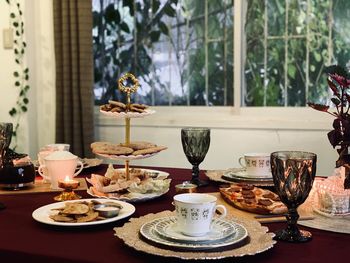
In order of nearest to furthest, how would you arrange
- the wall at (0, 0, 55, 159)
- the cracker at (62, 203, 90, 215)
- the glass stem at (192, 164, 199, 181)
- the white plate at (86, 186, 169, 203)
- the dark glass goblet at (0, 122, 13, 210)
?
1. the cracker at (62, 203, 90, 215)
2. the white plate at (86, 186, 169, 203)
3. the dark glass goblet at (0, 122, 13, 210)
4. the glass stem at (192, 164, 199, 181)
5. the wall at (0, 0, 55, 159)

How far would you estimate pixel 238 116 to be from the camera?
281 cm

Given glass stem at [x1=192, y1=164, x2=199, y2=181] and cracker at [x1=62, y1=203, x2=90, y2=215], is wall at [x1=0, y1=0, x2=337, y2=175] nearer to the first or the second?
glass stem at [x1=192, y1=164, x2=199, y2=181]

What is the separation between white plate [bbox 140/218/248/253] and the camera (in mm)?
894

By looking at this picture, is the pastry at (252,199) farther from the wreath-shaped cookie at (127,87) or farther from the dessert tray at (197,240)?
the wreath-shaped cookie at (127,87)

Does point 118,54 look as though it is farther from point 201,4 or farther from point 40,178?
point 40,178

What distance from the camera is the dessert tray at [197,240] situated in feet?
2.87

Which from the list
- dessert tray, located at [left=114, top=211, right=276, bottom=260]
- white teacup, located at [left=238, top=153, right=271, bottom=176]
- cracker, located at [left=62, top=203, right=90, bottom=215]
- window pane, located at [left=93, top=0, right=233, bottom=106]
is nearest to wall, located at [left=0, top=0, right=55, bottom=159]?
window pane, located at [left=93, top=0, right=233, bottom=106]

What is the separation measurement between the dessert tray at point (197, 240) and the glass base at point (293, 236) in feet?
0.10

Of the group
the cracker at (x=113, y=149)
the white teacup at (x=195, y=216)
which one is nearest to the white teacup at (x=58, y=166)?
the cracker at (x=113, y=149)

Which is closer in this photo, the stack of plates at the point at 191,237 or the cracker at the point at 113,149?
the stack of plates at the point at 191,237

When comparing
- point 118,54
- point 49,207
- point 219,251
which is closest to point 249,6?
point 118,54

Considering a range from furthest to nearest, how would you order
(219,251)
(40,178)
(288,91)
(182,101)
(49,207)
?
1. (182,101)
2. (288,91)
3. (40,178)
4. (49,207)
5. (219,251)

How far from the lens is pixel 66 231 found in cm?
106

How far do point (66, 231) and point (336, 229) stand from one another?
0.59 metres
